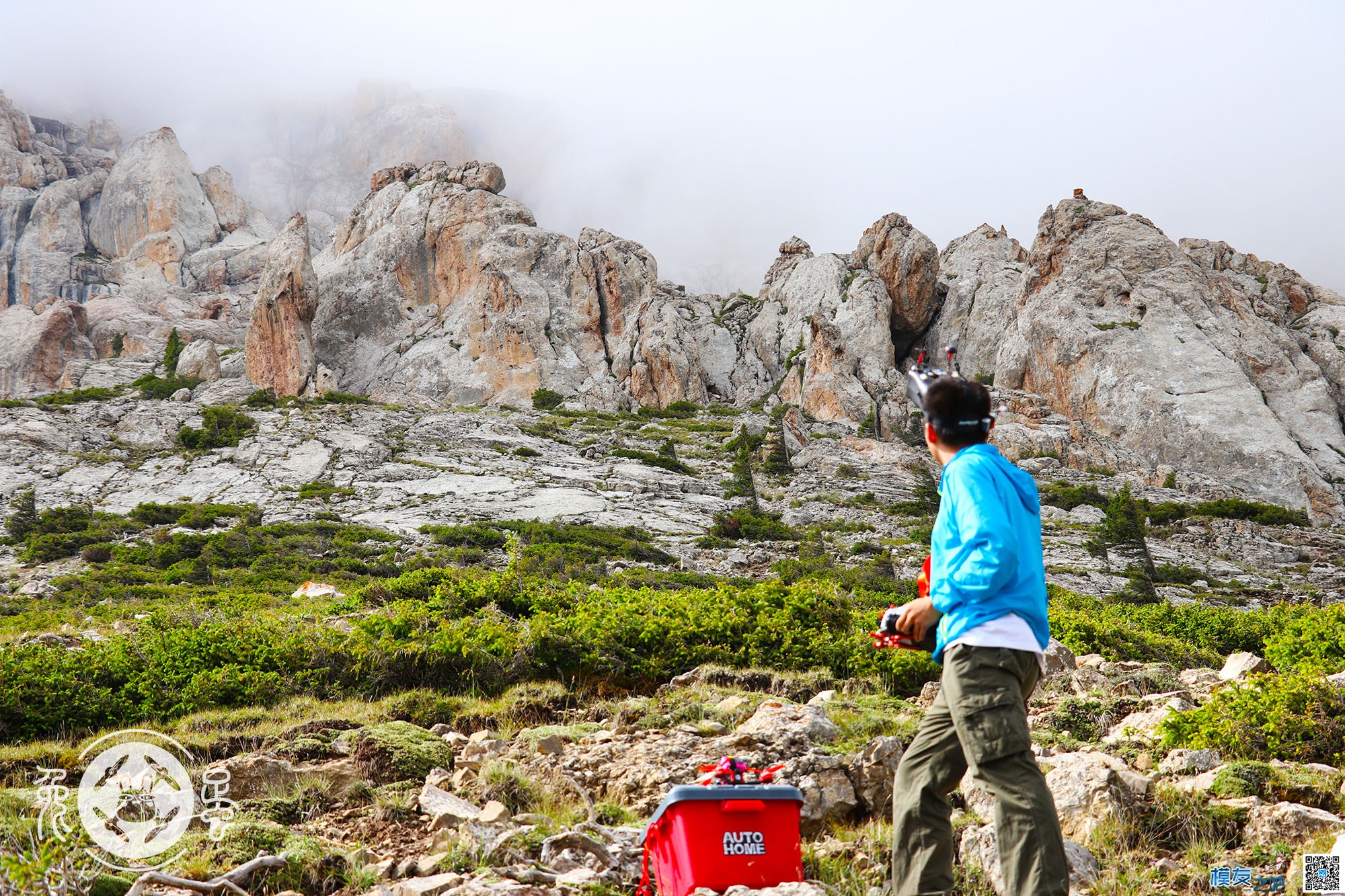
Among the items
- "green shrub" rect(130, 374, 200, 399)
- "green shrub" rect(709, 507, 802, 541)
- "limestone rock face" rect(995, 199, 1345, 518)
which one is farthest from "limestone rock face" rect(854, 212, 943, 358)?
"green shrub" rect(130, 374, 200, 399)

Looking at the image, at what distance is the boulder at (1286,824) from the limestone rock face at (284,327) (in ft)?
225

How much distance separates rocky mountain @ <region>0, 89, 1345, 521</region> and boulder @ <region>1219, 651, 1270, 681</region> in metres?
44.5

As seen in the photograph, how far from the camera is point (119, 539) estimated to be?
103 ft

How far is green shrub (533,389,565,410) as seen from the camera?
63.6 metres

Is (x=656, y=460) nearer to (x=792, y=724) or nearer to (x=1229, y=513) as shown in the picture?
(x=1229, y=513)

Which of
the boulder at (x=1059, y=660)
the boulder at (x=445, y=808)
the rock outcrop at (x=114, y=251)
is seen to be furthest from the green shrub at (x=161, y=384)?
the boulder at (x=445, y=808)

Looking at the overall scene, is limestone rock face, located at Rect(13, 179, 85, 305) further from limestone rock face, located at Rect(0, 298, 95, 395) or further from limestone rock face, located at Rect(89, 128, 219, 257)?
limestone rock face, located at Rect(0, 298, 95, 395)

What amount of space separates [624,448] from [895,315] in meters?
38.9

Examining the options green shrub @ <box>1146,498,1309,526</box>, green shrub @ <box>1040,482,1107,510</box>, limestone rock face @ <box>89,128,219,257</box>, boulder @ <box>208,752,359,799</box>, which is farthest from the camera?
limestone rock face @ <box>89,128,219,257</box>

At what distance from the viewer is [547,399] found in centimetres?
6419

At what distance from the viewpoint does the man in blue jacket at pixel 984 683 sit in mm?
3057

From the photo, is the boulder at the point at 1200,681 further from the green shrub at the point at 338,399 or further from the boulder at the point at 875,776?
the green shrub at the point at 338,399

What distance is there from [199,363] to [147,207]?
4817 cm

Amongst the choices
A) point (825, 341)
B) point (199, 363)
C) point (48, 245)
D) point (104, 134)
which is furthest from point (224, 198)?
point (825, 341)
